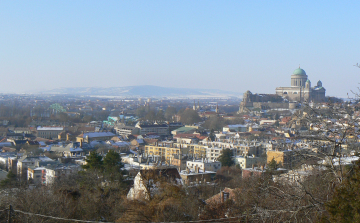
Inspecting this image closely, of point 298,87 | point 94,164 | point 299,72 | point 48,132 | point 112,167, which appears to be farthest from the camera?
point 299,72

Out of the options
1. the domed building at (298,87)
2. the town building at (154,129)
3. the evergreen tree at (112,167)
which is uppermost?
the domed building at (298,87)

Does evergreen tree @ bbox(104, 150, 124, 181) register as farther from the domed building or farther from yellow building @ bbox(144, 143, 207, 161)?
the domed building

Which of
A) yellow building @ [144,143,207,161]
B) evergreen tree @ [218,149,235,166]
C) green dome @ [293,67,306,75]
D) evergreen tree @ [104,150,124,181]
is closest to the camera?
evergreen tree @ [104,150,124,181]

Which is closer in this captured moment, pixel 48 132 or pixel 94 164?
pixel 94 164

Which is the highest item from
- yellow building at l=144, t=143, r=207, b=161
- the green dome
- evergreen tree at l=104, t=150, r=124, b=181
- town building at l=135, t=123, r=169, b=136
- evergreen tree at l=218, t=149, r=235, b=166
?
the green dome

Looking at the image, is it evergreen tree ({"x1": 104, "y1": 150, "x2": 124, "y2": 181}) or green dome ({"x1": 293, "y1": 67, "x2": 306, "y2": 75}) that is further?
green dome ({"x1": 293, "y1": 67, "x2": 306, "y2": 75})

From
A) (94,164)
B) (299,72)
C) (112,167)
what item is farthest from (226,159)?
(299,72)

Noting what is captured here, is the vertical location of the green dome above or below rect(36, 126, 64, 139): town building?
above

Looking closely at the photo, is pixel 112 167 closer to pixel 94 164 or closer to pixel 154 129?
pixel 94 164

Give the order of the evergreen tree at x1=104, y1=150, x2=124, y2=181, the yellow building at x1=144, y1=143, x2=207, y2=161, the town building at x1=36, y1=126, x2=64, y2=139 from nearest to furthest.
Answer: the evergreen tree at x1=104, y1=150, x2=124, y2=181
the yellow building at x1=144, y1=143, x2=207, y2=161
the town building at x1=36, y1=126, x2=64, y2=139

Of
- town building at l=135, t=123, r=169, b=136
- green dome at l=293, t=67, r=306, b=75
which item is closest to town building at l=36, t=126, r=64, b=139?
town building at l=135, t=123, r=169, b=136

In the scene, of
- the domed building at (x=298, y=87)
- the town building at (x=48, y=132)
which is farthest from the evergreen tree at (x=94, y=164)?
the domed building at (x=298, y=87)

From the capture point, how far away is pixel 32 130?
131 feet

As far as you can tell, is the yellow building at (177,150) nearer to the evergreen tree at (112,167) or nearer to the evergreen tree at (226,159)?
the evergreen tree at (226,159)
